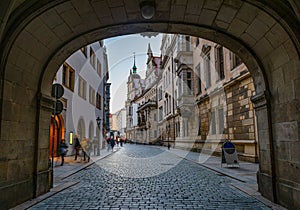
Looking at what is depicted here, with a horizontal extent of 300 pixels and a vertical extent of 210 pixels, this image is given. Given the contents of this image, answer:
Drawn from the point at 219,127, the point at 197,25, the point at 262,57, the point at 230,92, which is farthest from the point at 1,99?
the point at 219,127

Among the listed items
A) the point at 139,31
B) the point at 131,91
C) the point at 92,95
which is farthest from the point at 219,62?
the point at 131,91

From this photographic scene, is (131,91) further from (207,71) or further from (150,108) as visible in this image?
(207,71)

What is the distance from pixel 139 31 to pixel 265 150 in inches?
177

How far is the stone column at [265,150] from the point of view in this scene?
20.2ft

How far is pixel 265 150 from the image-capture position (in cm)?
659

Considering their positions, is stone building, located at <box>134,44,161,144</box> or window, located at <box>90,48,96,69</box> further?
stone building, located at <box>134,44,161,144</box>

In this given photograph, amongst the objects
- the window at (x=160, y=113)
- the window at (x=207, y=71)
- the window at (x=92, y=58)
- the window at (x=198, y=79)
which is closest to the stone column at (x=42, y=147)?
the window at (x=207, y=71)

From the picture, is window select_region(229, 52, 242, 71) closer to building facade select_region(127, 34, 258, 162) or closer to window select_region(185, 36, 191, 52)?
building facade select_region(127, 34, 258, 162)

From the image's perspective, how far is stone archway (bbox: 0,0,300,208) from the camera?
5242 millimetres

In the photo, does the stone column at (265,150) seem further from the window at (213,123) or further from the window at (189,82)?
the window at (189,82)

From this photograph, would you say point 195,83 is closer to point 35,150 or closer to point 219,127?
point 219,127

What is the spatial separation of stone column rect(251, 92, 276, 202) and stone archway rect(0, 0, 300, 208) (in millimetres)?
23

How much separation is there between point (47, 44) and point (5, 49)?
154 centimetres

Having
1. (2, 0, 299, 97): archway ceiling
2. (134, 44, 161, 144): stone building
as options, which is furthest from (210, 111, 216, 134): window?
(134, 44, 161, 144): stone building
